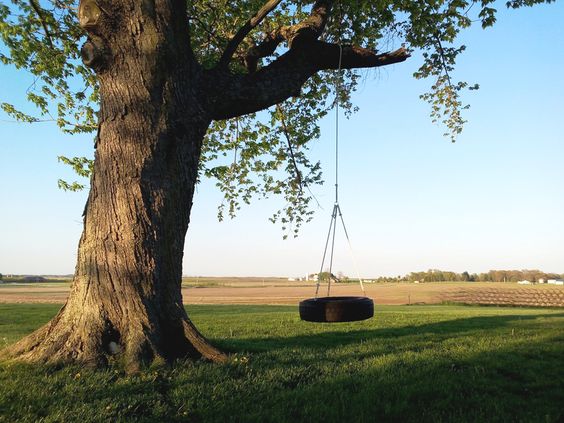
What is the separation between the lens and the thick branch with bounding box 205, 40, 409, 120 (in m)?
6.65

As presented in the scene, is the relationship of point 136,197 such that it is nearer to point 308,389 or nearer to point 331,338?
point 308,389

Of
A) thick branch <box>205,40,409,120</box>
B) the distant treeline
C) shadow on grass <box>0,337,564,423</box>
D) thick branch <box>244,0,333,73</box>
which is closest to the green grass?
shadow on grass <box>0,337,564,423</box>

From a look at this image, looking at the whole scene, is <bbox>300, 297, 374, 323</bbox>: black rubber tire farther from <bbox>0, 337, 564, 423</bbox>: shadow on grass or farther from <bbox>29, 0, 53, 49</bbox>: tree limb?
<bbox>29, 0, 53, 49</bbox>: tree limb

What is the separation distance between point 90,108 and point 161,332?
864cm

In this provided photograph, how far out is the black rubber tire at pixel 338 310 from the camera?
6180 mm

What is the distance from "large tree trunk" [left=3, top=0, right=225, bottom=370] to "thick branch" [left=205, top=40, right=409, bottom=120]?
1.92 ft

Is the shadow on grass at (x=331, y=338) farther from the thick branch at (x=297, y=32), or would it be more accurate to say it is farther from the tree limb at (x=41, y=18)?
the tree limb at (x=41, y=18)

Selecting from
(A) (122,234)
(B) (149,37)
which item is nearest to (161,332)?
(A) (122,234)

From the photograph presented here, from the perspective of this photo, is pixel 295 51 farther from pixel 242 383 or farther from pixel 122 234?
pixel 242 383

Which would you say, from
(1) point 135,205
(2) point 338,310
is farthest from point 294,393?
(1) point 135,205

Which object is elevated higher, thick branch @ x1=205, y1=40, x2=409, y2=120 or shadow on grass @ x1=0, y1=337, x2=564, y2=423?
thick branch @ x1=205, y1=40, x2=409, y2=120

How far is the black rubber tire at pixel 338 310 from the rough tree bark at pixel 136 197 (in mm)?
1576

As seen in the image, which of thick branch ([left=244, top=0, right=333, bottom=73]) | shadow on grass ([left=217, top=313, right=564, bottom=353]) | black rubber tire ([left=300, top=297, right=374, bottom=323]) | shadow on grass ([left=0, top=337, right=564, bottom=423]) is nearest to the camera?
shadow on grass ([left=0, top=337, right=564, bottom=423])

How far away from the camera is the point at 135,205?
546 centimetres
